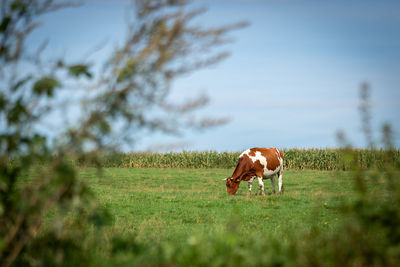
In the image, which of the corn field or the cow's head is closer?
the cow's head

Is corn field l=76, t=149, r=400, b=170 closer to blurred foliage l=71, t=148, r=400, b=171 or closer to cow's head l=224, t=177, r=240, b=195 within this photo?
blurred foliage l=71, t=148, r=400, b=171

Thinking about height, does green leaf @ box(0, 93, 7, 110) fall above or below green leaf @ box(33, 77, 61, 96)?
below

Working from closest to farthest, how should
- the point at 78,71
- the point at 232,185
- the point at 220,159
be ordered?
the point at 78,71 < the point at 232,185 < the point at 220,159

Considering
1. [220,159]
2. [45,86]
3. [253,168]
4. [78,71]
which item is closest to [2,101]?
[45,86]

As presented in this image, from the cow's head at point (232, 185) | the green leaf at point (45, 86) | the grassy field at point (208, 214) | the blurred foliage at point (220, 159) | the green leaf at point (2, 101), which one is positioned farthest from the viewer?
the blurred foliage at point (220, 159)

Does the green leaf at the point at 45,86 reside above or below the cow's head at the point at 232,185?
above

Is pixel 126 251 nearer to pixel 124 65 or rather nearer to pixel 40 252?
pixel 40 252

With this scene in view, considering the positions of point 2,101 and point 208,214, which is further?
point 208,214

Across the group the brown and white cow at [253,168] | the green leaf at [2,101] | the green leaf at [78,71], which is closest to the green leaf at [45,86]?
the green leaf at [78,71]

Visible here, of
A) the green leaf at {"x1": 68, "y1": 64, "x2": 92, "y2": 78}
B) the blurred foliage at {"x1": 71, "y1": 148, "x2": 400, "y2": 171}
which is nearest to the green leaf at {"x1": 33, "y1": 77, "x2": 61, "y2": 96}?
the green leaf at {"x1": 68, "y1": 64, "x2": 92, "y2": 78}

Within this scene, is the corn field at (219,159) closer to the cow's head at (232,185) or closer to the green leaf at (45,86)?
the cow's head at (232,185)

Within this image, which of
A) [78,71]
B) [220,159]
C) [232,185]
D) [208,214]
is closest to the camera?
[78,71]

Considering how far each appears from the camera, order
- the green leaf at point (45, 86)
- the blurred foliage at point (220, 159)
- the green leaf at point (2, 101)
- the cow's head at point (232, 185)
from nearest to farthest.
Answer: the green leaf at point (45, 86)
the green leaf at point (2, 101)
the cow's head at point (232, 185)
the blurred foliage at point (220, 159)

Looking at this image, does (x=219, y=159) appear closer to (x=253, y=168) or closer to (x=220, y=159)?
(x=220, y=159)
